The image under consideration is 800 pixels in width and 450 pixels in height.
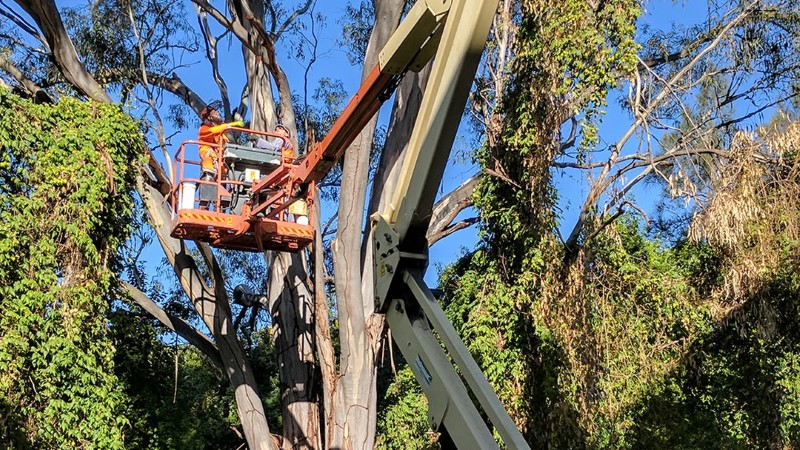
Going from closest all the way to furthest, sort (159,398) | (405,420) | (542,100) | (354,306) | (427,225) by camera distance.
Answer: (427,225), (542,100), (354,306), (159,398), (405,420)

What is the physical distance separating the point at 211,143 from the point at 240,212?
0.86m

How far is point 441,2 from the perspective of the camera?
18.6ft

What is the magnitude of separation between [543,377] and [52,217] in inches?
264

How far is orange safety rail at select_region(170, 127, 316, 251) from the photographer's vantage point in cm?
875

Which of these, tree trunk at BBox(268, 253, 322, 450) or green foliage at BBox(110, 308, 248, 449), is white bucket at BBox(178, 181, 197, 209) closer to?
green foliage at BBox(110, 308, 248, 449)

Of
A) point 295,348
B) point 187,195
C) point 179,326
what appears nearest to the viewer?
point 187,195

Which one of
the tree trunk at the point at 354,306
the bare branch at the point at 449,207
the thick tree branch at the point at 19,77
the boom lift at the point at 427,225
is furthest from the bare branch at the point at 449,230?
the boom lift at the point at 427,225

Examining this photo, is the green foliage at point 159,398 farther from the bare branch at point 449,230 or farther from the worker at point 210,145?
the bare branch at point 449,230

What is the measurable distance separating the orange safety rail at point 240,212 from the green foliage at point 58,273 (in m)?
1.11

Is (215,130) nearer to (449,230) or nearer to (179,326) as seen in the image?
(179,326)

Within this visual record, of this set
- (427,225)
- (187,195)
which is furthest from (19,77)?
(427,225)

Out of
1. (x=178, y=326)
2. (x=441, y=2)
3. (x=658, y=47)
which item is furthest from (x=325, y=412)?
(x=658, y=47)

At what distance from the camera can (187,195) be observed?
897cm

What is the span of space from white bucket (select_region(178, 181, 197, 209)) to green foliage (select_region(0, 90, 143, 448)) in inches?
52.2
